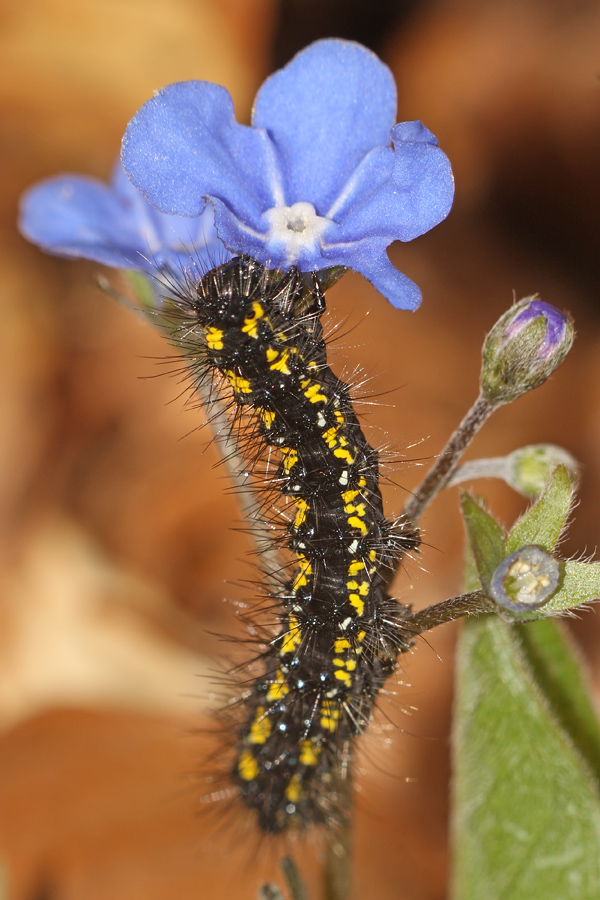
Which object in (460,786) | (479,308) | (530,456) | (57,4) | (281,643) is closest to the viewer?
(281,643)

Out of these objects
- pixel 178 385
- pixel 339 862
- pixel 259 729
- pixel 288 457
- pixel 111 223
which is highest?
pixel 178 385

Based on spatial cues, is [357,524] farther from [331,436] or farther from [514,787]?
[514,787]

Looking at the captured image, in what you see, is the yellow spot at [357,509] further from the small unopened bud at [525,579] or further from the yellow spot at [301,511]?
the small unopened bud at [525,579]

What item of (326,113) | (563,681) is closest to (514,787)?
(563,681)

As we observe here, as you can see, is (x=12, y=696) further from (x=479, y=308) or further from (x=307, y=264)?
(x=307, y=264)

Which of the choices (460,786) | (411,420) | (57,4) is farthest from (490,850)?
(57,4)

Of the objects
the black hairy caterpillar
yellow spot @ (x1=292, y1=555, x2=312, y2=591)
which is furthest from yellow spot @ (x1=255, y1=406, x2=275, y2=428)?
yellow spot @ (x1=292, y1=555, x2=312, y2=591)
